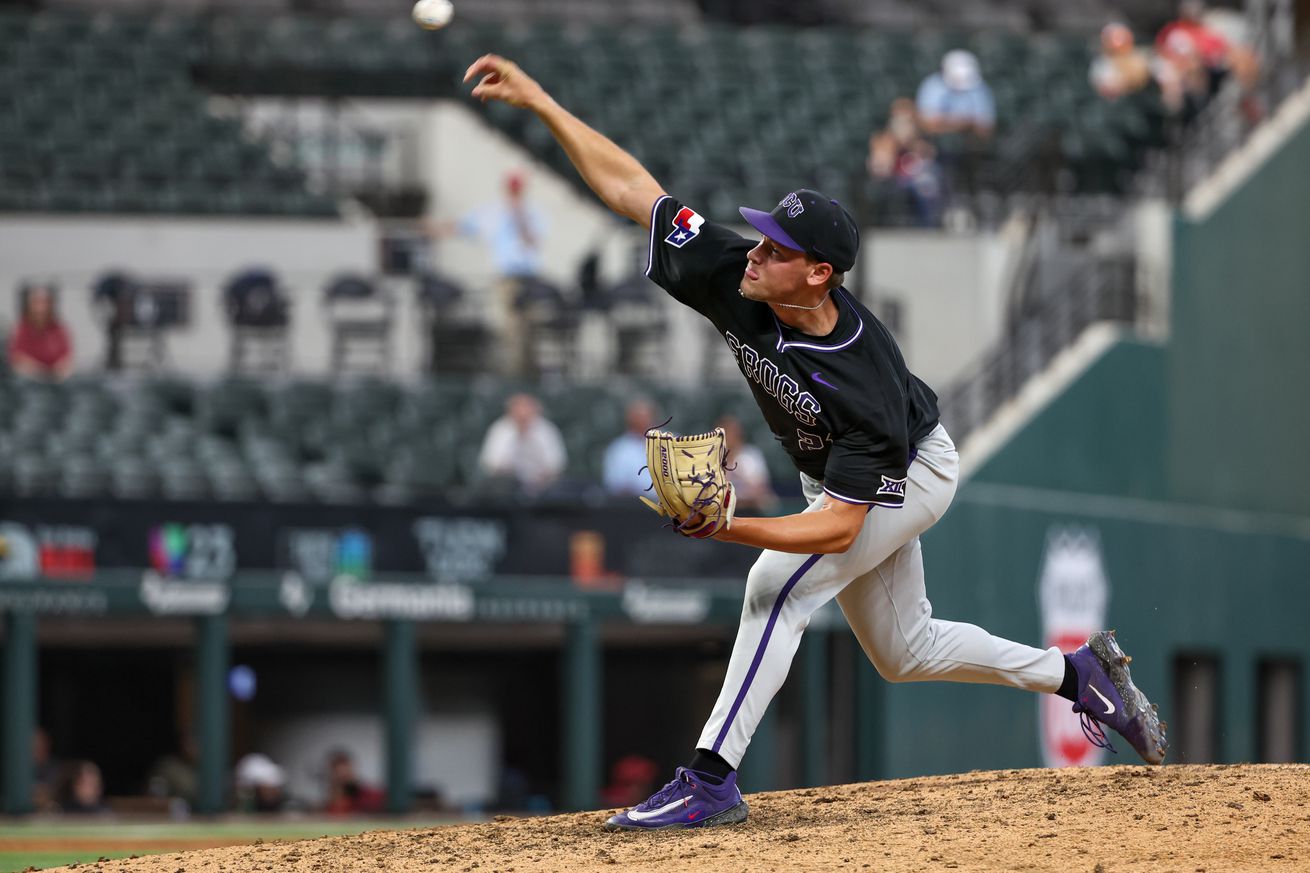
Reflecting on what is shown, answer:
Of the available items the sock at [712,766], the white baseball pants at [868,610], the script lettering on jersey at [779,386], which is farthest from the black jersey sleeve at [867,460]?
the sock at [712,766]

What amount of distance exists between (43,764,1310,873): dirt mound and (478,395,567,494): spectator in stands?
6708mm

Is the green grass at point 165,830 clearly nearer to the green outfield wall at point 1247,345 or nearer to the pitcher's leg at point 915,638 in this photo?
the pitcher's leg at point 915,638

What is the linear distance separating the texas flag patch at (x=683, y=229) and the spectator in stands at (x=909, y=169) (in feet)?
36.2

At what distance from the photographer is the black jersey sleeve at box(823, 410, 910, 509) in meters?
5.50

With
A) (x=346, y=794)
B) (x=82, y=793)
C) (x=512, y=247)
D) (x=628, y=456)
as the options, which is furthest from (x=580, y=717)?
(x=512, y=247)

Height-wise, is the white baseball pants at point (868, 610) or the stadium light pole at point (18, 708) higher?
the white baseball pants at point (868, 610)

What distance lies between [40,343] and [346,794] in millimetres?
3976

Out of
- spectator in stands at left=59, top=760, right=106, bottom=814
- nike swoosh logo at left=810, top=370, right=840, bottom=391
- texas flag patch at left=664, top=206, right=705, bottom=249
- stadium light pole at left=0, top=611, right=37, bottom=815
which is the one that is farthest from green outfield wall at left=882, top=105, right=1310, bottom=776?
nike swoosh logo at left=810, top=370, right=840, bottom=391

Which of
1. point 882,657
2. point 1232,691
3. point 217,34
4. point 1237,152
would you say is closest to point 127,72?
point 217,34

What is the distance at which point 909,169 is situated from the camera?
1702cm

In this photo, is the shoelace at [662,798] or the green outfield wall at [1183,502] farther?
the green outfield wall at [1183,502]

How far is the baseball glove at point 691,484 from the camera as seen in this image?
17.4 feet

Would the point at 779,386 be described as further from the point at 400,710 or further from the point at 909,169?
the point at 909,169

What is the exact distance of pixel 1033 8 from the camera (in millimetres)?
24781
